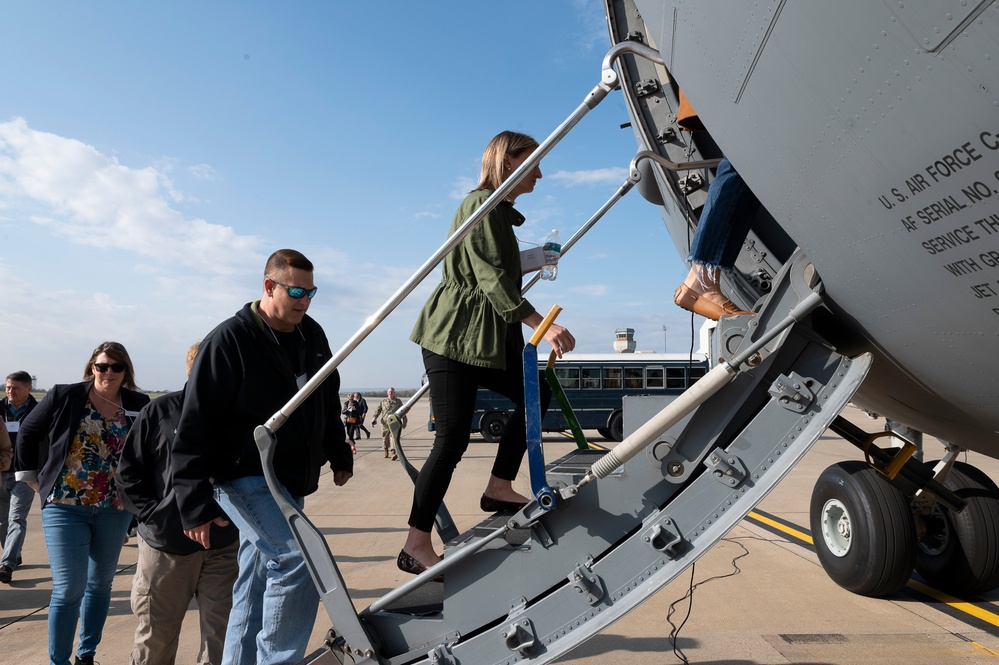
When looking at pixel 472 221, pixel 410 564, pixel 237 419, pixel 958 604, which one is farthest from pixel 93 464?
pixel 958 604

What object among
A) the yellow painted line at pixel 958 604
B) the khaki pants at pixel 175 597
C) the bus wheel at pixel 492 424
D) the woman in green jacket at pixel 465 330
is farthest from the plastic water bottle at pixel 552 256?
the bus wheel at pixel 492 424

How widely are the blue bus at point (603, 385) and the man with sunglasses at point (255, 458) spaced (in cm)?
1517

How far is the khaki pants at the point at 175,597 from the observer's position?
9.41ft

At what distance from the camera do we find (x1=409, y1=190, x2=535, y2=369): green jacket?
260 centimetres

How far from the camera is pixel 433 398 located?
2.68m

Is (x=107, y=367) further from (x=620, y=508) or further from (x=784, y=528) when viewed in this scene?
(x=784, y=528)

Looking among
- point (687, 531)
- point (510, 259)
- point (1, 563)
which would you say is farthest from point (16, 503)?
point (687, 531)

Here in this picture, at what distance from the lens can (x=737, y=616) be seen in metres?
4.26

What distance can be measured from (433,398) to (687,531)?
1.10m

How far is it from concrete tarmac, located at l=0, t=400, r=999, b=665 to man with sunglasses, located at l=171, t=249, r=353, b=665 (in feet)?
4.98

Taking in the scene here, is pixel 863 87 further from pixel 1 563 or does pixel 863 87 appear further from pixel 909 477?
pixel 1 563

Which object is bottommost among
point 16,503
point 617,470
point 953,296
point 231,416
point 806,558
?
point 806,558

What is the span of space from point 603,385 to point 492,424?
3339mm

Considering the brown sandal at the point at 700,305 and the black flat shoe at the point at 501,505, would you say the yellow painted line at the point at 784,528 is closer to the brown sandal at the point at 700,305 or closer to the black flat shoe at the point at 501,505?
the black flat shoe at the point at 501,505
